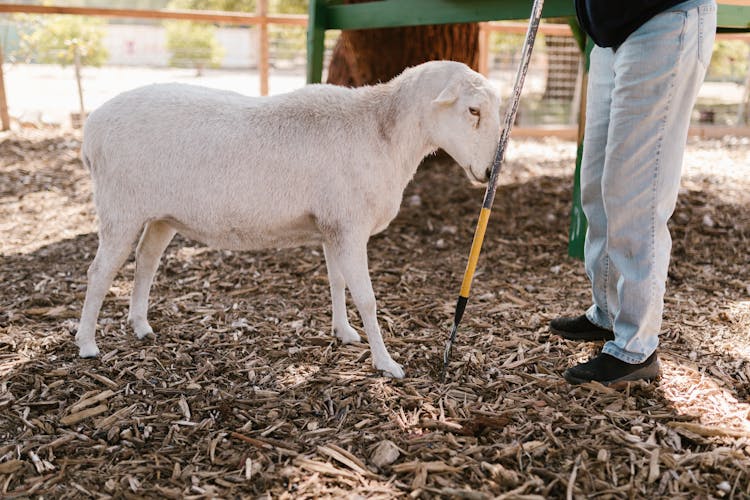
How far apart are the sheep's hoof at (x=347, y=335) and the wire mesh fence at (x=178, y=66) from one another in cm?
697

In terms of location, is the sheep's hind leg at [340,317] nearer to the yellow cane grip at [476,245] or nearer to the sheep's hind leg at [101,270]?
the yellow cane grip at [476,245]

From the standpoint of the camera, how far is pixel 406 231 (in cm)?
548

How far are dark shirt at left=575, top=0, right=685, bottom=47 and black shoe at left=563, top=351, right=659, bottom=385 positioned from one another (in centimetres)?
132

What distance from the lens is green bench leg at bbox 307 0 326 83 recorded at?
5.77 metres

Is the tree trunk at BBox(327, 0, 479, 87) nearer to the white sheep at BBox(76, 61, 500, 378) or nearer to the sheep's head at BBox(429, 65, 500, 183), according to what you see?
the white sheep at BBox(76, 61, 500, 378)

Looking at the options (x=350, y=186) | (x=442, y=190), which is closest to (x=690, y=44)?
(x=350, y=186)

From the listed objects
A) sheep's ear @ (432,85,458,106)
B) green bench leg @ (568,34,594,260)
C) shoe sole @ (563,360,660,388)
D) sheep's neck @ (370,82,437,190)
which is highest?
sheep's ear @ (432,85,458,106)

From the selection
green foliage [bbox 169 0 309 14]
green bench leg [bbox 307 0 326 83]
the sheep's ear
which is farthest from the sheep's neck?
green foliage [bbox 169 0 309 14]

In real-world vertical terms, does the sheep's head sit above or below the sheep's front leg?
above

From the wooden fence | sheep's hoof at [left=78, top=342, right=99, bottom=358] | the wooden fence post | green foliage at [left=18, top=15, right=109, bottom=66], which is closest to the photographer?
sheep's hoof at [left=78, top=342, right=99, bottom=358]

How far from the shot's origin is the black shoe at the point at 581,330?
11.2ft

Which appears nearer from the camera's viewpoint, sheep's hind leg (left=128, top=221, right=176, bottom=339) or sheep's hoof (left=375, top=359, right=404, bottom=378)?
sheep's hoof (left=375, top=359, right=404, bottom=378)

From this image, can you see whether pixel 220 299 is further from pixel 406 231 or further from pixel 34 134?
pixel 34 134

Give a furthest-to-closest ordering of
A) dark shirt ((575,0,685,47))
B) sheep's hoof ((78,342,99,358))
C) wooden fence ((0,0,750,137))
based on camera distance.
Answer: wooden fence ((0,0,750,137))
sheep's hoof ((78,342,99,358))
dark shirt ((575,0,685,47))
